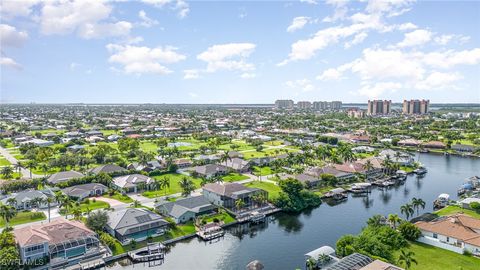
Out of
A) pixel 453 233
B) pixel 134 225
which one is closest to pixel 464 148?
pixel 453 233

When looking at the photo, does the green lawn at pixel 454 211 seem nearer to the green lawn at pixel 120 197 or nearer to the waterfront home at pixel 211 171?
the waterfront home at pixel 211 171

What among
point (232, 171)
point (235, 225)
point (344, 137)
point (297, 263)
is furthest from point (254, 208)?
point (344, 137)

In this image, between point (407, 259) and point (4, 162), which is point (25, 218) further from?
point (407, 259)

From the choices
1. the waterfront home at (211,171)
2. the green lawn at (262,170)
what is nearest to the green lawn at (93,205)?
the waterfront home at (211,171)

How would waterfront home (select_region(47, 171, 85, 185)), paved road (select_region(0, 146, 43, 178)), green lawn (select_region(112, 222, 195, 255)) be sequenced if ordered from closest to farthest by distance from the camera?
green lawn (select_region(112, 222, 195, 255))
waterfront home (select_region(47, 171, 85, 185))
paved road (select_region(0, 146, 43, 178))

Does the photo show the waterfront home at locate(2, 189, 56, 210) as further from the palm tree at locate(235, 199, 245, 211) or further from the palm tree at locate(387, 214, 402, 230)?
the palm tree at locate(387, 214, 402, 230)

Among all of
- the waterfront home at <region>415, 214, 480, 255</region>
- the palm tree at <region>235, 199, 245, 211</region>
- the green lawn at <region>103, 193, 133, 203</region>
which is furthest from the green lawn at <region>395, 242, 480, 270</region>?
the green lawn at <region>103, 193, 133, 203</region>
